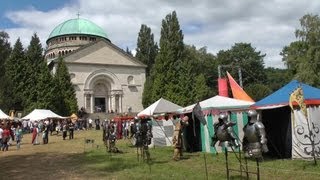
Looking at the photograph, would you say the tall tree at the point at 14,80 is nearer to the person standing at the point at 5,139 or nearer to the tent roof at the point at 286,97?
the person standing at the point at 5,139

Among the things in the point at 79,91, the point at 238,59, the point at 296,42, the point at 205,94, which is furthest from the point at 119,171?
the point at 238,59

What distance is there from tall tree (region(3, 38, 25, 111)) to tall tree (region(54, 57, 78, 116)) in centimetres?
530

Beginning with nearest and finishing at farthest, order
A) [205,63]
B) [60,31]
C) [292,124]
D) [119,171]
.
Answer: [119,171] < [292,124] < [60,31] < [205,63]

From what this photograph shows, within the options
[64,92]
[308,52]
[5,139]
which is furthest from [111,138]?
[64,92]

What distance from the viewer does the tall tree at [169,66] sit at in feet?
195

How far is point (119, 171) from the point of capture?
49.9ft

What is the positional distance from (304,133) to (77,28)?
63.2 meters

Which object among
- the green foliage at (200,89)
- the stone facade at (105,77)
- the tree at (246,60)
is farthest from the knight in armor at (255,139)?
the tree at (246,60)

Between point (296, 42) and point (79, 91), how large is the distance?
104 feet

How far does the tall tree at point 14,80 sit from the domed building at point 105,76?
5093 mm

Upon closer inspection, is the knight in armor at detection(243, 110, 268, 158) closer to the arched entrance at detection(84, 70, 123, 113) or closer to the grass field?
the grass field

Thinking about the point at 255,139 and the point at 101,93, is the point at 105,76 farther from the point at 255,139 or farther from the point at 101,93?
the point at 255,139

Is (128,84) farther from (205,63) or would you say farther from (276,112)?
(276,112)

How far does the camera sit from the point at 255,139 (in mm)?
10000
